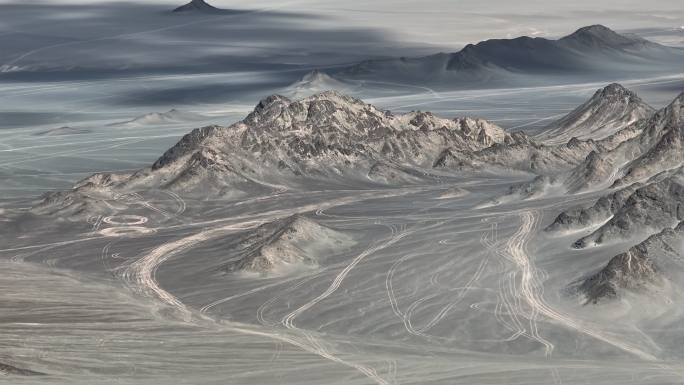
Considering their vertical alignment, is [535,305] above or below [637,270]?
below

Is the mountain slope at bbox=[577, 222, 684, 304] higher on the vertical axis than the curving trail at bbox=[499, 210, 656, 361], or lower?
higher

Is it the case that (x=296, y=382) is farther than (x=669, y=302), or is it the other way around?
(x=669, y=302)

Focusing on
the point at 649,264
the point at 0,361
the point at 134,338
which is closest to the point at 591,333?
the point at 649,264

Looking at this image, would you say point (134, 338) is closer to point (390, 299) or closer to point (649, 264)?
point (390, 299)

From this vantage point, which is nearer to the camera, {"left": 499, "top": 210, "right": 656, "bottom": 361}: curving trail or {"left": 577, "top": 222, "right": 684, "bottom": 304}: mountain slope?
{"left": 499, "top": 210, "right": 656, "bottom": 361}: curving trail

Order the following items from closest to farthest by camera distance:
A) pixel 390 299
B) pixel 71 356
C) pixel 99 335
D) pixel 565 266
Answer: pixel 71 356 < pixel 99 335 < pixel 390 299 < pixel 565 266

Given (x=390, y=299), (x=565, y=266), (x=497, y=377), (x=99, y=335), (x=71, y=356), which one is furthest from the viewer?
(x=565, y=266)

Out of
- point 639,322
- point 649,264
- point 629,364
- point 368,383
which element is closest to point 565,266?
point 649,264

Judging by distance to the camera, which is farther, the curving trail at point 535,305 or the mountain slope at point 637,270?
the mountain slope at point 637,270

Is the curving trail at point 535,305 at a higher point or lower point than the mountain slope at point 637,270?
lower

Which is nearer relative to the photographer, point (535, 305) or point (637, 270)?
point (535, 305)
